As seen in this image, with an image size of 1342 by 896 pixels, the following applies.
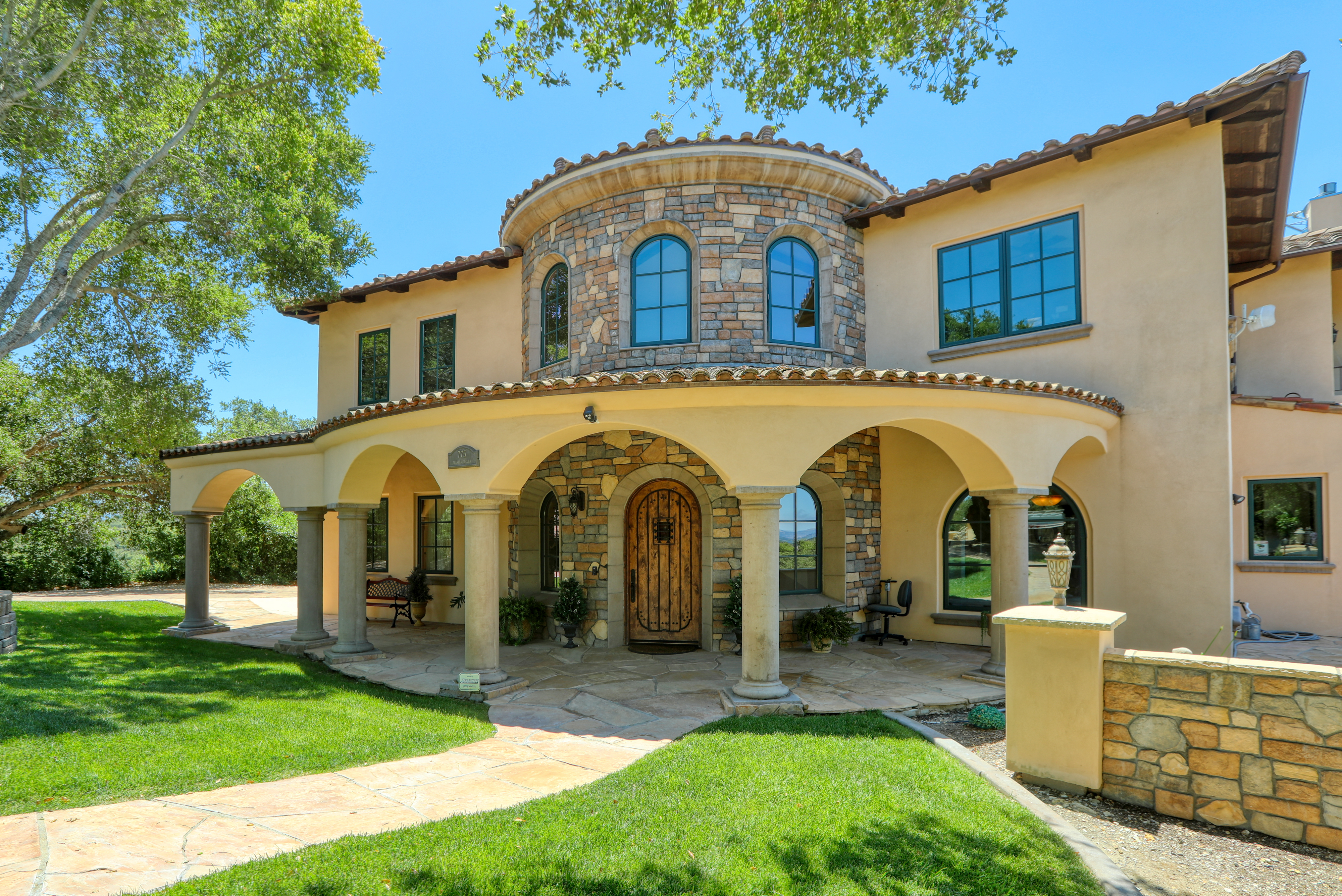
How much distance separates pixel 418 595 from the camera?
47.1ft

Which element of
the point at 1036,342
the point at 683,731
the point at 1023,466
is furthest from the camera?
the point at 1036,342

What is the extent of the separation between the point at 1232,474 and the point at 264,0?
16620 millimetres

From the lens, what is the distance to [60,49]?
409 inches

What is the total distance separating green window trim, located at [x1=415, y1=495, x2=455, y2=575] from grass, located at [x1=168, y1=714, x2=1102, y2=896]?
→ 395 inches

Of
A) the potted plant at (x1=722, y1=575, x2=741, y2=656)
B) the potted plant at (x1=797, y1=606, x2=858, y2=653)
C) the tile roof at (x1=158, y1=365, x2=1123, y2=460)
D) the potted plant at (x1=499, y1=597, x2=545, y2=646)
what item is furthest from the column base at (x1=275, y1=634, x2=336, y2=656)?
the potted plant at (x1=797, y1=606, x2=858, y2=653)

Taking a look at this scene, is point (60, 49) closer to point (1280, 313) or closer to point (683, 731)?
point (683, 731)

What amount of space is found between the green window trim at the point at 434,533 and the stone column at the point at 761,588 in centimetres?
864

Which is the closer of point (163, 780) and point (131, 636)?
point (163, 780)

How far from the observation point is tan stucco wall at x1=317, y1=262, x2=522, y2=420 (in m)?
13.1

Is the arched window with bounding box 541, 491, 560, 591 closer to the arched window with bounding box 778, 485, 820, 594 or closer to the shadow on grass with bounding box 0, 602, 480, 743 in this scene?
the shadow on grass with bounding box 0, 602, 480, 743

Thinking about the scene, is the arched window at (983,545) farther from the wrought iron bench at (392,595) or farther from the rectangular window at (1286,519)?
the wrought iron bench at (392,595)

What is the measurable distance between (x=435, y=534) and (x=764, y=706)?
9.61m

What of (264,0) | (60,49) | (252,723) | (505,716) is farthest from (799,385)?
(60,49)

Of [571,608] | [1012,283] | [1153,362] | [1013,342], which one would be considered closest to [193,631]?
[571,608]
